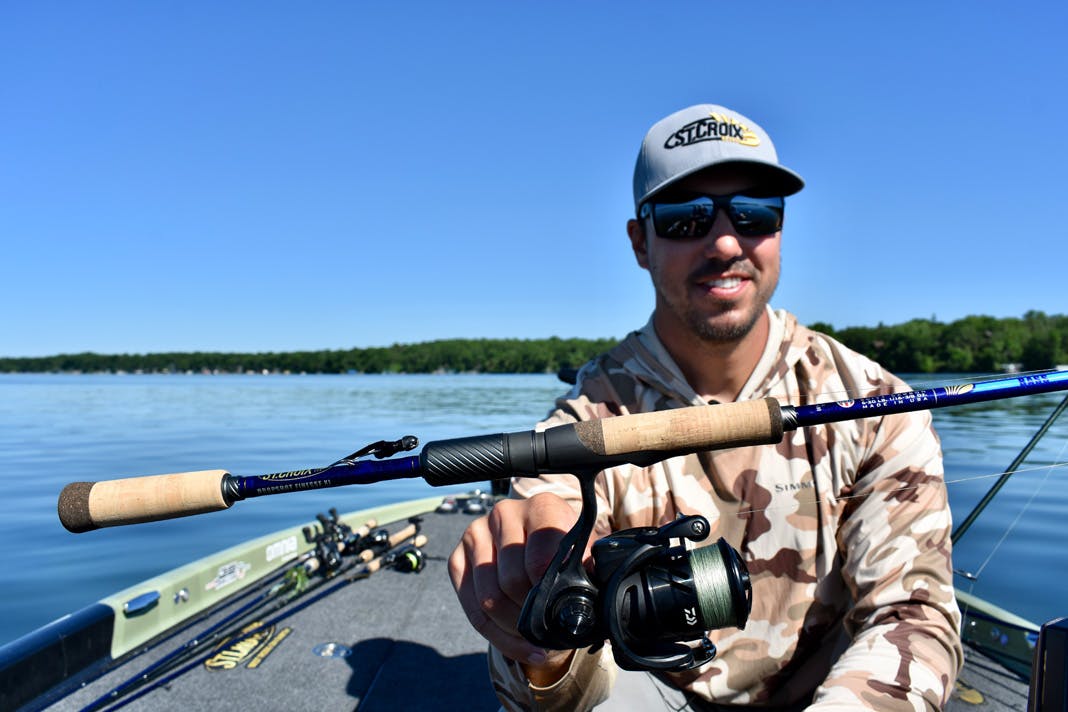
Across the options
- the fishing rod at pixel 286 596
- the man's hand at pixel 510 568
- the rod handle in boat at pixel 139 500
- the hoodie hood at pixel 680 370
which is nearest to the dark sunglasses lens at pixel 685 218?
the hoodie hood at pixel 680 370

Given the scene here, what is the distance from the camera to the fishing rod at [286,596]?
10.9 feet

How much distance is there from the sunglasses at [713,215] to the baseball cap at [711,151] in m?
0.08

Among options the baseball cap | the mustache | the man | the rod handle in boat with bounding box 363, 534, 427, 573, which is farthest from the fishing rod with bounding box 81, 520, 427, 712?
the baseball cap

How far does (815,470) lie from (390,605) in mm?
3403

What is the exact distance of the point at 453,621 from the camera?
177 inches

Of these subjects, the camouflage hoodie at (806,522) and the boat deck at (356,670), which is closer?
the camouflage hoodie at (806,522)

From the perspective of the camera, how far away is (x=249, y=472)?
1447 cm

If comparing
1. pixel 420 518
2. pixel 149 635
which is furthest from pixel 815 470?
pixel 420 518

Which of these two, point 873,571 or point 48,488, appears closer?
point 873,571

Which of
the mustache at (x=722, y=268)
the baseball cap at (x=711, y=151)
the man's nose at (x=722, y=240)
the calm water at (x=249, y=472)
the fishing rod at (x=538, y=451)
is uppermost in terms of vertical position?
the baseball cap at (x=711, y=151)

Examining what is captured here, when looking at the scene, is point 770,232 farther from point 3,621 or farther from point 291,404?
point 291,404

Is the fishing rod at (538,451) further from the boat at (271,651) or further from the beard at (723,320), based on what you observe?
the boat at (271,651)

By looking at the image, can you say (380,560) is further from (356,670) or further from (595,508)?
(595,508)

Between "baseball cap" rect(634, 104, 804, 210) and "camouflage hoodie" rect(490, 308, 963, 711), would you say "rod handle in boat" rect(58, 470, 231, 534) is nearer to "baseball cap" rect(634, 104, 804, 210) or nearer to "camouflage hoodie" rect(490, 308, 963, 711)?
"camouflage hoodie" rect(490, 308, 963, 711)
